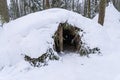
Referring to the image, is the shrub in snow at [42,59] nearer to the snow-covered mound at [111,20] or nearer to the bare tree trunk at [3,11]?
the bare tree trunk at [3,11]

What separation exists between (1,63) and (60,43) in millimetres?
2438

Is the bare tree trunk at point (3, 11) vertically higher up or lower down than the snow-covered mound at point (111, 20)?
higher up

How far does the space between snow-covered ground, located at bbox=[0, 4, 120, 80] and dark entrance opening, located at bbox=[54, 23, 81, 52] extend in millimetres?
224

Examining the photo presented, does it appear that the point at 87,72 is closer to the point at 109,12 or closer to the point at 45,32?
the point at 45,32

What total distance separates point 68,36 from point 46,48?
2051 millimetres

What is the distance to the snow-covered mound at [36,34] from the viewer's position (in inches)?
303

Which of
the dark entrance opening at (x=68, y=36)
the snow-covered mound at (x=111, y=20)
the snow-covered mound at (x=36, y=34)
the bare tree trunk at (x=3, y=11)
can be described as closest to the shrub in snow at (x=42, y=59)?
the snow-covered mound at (x=36, y=34)

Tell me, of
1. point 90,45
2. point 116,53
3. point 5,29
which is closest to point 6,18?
point 5,29

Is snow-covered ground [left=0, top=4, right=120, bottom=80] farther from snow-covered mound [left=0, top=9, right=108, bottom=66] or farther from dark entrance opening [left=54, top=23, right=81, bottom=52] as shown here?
dark entrance opening [left=54, top=23, right=81, bottom=52]

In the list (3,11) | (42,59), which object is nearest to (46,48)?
(42,59)

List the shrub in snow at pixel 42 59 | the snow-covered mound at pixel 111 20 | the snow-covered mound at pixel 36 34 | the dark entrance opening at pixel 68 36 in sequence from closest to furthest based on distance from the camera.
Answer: the shrub in snow at pixel 42 59
the snow-covered mound at pixel 36 34
the dark entrance opening at pixel 68 36
the snow-covered mound at pixel 111 20

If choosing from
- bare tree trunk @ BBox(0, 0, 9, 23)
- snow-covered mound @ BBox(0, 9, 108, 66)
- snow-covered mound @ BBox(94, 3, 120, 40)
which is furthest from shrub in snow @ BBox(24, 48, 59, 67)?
snow-covered mound @ BBox(94, 3, 120, 40)

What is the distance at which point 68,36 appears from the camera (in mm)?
9508

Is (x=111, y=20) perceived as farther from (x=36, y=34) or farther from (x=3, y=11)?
(x=36, y=34)
